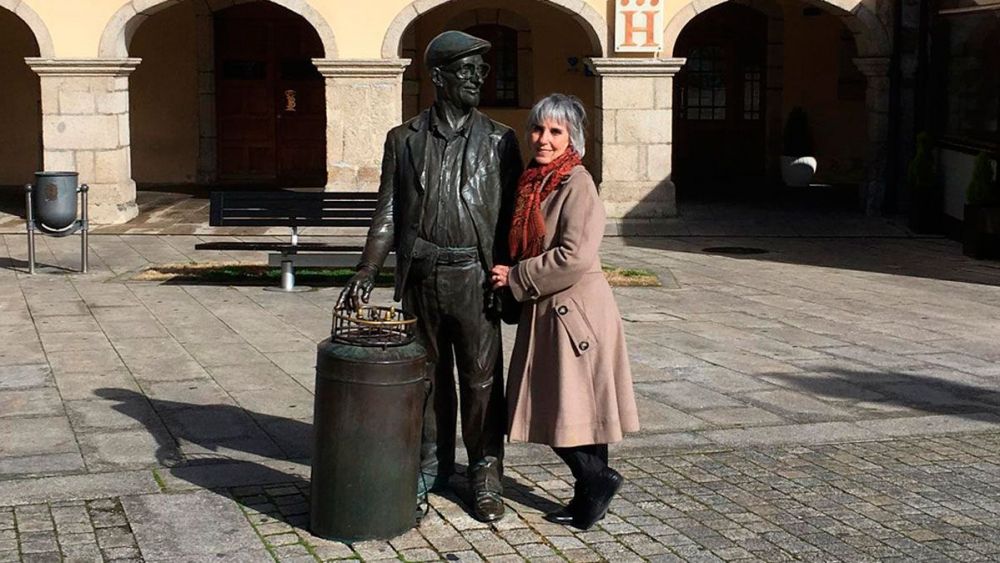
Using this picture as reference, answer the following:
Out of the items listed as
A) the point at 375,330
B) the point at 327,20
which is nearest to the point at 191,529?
the point at 375,330

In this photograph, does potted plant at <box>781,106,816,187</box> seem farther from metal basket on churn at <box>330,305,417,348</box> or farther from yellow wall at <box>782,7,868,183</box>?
metal basket on churn at <box>330,305,417,348</box>

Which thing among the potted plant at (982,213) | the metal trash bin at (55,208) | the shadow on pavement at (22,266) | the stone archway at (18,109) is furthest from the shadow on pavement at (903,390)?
the stone archway at (18,109)

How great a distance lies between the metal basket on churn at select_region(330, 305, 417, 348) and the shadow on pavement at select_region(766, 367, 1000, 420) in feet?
11.1

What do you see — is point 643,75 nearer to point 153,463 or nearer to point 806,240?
point 806,240

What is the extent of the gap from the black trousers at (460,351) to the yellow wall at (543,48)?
1524cm

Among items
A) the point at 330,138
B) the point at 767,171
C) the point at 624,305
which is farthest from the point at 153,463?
the point at 767,171

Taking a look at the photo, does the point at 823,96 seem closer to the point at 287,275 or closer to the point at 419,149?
the point at 287,275

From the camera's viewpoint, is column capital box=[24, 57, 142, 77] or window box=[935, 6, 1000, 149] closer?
window box=[935, 6, 1000, 149]

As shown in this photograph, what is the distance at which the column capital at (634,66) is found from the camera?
17172mm

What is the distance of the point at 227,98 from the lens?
21875 millimetres

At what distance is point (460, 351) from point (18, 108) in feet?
54.9

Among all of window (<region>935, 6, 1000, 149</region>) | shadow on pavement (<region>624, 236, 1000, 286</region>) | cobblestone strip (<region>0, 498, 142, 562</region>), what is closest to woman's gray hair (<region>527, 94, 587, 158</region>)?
cobblestone strip (<region>0, 498, 142, 562</region>)

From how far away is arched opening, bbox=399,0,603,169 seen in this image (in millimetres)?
21438

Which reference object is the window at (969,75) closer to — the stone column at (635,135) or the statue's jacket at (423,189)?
the stone column at (635,135)
